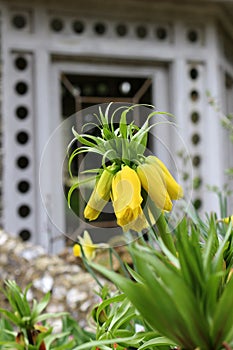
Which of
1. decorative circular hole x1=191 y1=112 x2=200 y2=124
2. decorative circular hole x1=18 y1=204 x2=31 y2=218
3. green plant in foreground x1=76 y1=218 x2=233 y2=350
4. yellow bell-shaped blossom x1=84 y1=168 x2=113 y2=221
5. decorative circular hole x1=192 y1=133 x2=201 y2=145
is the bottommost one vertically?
decorative circular hole x1=18 y1=204 x2=31 y2=218

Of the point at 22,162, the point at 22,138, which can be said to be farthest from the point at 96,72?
the point at 22,162

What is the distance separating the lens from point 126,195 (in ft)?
1.64

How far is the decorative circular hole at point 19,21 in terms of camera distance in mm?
4082

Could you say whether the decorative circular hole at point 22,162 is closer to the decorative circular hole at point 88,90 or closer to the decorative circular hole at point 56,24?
the decorative circular hole at point 88,90

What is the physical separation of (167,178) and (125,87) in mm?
3913

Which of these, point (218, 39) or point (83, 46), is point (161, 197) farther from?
point (218, 39)

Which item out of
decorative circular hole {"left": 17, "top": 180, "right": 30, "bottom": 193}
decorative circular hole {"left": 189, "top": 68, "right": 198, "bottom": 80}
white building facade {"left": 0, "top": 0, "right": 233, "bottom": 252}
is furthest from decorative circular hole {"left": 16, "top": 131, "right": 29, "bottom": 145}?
decorative circular hole {"left": 189, "top": 68, "right": 198, "bottom": 80}

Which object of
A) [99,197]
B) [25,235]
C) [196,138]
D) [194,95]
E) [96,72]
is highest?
[96,72]

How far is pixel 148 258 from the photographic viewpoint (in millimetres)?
371

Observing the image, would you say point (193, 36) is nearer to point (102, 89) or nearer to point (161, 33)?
point (161, 33)

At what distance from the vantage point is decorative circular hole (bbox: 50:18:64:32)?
4.17m

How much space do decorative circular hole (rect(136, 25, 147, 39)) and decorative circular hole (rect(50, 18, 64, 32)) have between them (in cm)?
50

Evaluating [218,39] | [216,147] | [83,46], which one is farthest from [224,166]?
[83,46]

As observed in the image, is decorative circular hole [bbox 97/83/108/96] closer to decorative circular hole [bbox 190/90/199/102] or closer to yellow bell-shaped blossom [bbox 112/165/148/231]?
decorative circular hole [bbox 190/90/199/102]
